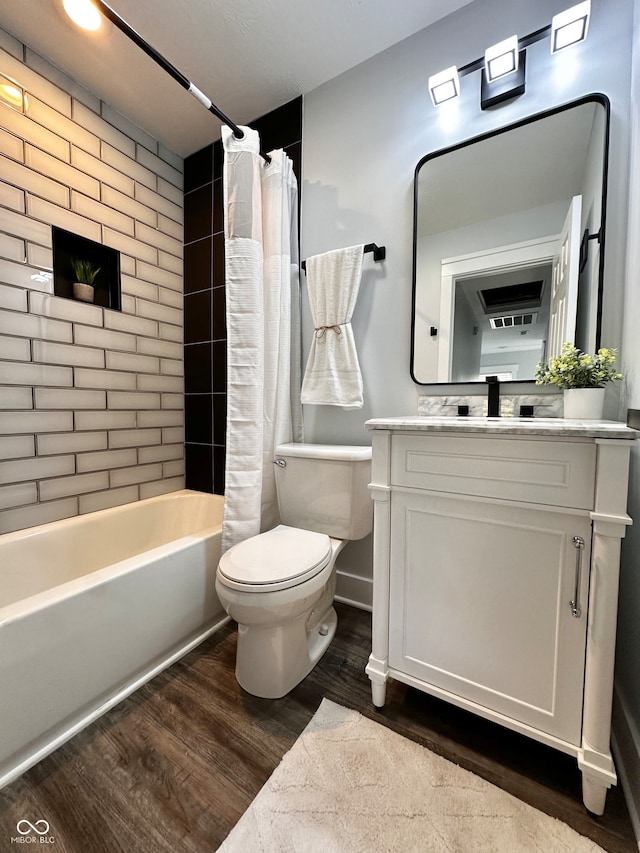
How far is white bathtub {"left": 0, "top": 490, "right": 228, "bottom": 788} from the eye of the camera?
928mm

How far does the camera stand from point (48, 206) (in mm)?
1570

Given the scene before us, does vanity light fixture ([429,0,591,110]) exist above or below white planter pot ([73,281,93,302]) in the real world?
above

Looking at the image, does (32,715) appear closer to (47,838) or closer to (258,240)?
(47,838)

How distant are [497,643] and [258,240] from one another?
5.60ft

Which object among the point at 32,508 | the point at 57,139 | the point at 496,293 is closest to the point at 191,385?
the point at 32,508

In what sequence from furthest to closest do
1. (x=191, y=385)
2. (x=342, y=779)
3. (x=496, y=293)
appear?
(x=191, y=385), (x=496, y=293), (x=342, y=779)

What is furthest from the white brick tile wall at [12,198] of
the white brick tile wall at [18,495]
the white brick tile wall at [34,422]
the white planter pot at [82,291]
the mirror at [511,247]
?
the mirror at [511,247]

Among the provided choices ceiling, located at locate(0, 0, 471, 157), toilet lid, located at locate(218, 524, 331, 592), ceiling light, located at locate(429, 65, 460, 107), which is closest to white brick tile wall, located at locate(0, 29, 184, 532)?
ceiling, located at locate(0, 0, 471, 157)

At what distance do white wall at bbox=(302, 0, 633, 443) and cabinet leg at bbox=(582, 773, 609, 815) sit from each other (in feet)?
3.96

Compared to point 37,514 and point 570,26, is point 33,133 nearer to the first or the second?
point 37,514

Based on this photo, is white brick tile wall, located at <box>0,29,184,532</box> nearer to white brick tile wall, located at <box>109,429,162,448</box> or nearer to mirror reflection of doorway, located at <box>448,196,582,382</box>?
white brick tile wall, located at <box>109,429,162,448</box>

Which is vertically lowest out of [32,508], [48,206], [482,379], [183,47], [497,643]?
[497,643]

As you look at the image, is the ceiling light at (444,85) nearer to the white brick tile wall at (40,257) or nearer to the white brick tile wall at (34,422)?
the white brick tile wall at (40,257)

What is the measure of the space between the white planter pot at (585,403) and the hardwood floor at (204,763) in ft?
3.27
